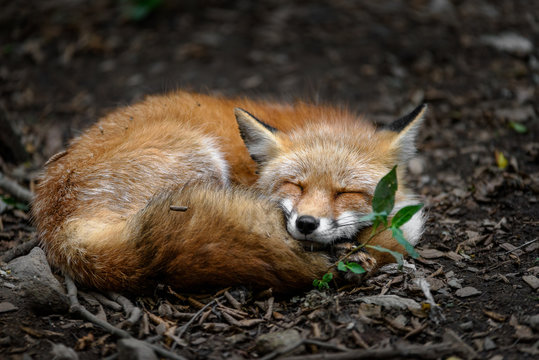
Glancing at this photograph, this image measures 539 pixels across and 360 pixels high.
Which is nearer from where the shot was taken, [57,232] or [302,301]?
[302,301]

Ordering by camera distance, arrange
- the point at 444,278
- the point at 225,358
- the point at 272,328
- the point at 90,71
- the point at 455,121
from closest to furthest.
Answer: the point at 225,358
the point at 272,328
the point at 444,278
the point at 455,121
the point at 90,71

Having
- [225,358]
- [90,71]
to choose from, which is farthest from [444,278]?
[90,71]

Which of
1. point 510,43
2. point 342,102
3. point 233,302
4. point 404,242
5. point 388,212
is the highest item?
point 510,43

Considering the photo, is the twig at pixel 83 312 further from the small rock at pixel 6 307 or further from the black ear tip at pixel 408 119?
the black ear tip at pixel 408 119

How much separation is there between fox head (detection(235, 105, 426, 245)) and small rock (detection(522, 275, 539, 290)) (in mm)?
952

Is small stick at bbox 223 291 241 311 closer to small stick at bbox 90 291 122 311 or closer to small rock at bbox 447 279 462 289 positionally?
small stick at bbox 90 291 122 311

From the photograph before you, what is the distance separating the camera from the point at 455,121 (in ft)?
17.7

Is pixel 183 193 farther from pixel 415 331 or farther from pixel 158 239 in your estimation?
pixel 415 331

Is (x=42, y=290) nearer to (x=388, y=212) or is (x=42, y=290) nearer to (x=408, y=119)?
(x=388, y=212)

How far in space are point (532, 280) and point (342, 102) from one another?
350 cm

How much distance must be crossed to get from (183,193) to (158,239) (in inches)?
12.8

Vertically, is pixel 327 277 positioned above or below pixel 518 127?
below

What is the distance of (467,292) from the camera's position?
275 centimetres

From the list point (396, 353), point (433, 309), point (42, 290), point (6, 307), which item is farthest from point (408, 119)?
point (6, 307)
